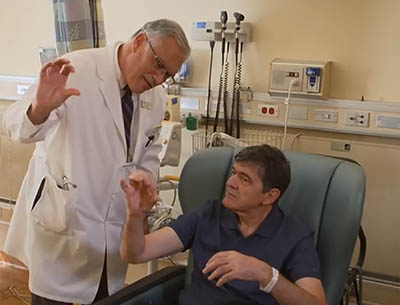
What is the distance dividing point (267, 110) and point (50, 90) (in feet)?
4.99

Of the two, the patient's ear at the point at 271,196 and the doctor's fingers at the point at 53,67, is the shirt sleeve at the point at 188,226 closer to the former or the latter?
the patient's ear at the point at 271,196

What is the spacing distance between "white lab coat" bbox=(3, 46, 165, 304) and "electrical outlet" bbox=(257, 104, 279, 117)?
1.04 metres

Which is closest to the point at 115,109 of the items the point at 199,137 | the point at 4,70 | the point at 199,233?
the point at 199,233

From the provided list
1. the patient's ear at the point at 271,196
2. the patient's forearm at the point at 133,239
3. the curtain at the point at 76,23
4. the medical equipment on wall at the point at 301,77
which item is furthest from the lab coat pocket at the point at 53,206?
the medical equipment on wall at the point at 301,77

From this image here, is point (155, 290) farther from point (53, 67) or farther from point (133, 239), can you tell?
point (53, 67)

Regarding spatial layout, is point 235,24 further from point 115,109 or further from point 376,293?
point 376,293

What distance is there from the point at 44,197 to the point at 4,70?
219 centimetres

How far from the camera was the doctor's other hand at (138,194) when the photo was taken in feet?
4.89

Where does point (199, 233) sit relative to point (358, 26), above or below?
below

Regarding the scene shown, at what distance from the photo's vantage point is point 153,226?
2197 mm

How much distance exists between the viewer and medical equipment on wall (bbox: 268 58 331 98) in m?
2.58

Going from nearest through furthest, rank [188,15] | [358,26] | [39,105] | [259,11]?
[39,105], [358,26], [259,11], [188,15]

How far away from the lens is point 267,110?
279cm

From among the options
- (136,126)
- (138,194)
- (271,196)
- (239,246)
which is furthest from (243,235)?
(136,126)
